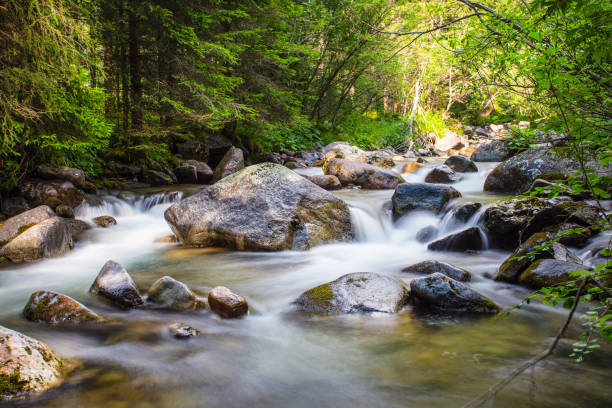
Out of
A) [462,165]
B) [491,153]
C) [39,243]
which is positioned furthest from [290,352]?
[491,153]

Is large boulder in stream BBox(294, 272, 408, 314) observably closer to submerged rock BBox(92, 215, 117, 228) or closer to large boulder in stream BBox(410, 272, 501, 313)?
large boulder in stream BBox(410, 272, 501, 313)

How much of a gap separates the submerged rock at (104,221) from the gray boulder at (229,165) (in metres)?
4.01

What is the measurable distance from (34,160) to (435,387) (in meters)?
8.06

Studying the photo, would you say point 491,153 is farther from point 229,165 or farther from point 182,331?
point 182,331

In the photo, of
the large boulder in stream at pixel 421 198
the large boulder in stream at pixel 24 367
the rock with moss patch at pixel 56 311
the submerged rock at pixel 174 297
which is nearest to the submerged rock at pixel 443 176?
the large boulder in stream at pixel 421 198

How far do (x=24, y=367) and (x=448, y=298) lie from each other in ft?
12.0

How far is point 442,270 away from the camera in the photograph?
192 inches

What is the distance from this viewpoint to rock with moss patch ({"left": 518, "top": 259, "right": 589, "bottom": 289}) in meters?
4.15

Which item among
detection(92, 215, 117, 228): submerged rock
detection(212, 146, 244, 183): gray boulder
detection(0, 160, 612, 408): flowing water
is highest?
detection(212, 146, 244, 183): gray boulder

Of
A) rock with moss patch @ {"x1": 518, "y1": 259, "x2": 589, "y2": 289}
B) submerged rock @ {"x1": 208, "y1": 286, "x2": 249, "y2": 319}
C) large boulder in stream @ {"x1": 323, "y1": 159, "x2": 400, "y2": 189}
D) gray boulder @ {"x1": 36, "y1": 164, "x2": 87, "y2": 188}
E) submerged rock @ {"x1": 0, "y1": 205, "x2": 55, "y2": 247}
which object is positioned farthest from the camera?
large boulder in stream @ {"x1": 323, "y1": 159, "x2": 400, "y2": 189}

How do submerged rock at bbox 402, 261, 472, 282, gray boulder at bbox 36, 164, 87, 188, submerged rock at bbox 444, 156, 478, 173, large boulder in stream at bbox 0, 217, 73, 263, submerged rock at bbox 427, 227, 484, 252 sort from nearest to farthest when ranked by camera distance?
submerged rock at bbox 402, 261, 472, 282 < large boulder in stream at bbox 0, 217, 73, 263 < submerged rock at bbox 427, 227, 484, 252 < gray boulder at bbox 36, 164, 87, 188 < submerged rock at bbox 444, 156, 478, 173

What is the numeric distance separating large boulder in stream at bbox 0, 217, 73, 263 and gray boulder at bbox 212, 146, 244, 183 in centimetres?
575

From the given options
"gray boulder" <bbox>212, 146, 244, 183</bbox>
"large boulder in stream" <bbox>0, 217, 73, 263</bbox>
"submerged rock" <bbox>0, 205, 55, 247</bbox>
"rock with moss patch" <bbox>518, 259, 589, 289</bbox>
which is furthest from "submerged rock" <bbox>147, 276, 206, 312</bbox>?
"gray boulder" <bbox>212, 146, 244, 183</bbox>

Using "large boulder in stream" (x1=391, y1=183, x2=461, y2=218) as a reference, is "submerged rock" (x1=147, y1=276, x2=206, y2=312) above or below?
below
